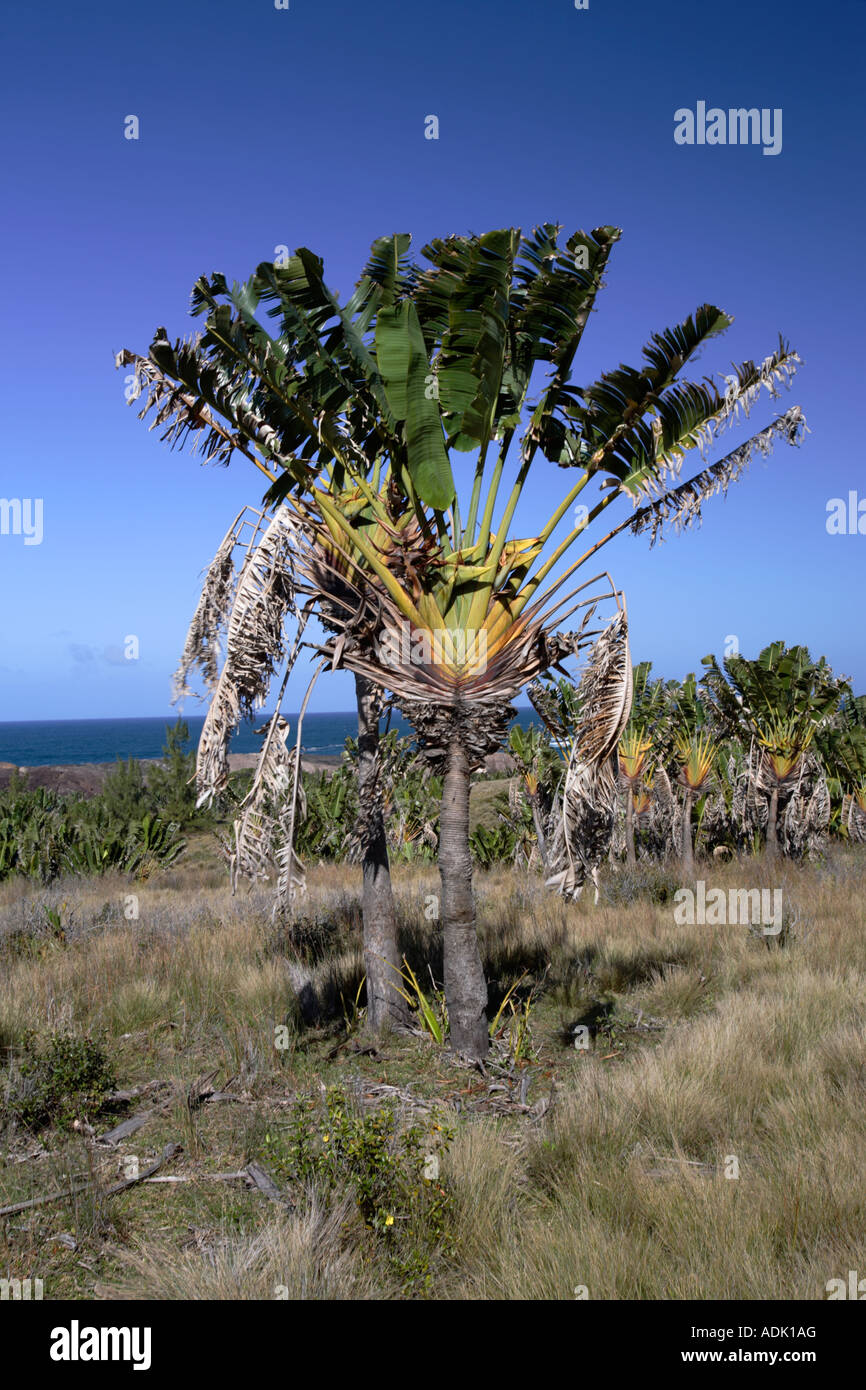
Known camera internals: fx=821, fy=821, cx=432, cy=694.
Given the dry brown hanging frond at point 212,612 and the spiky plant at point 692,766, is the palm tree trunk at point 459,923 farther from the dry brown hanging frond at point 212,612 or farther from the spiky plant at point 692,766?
the spiky plant at point 692,766

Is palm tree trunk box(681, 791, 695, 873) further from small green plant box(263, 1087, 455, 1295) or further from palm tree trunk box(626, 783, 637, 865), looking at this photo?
small green plant box(263, 1087, 455, 1295)

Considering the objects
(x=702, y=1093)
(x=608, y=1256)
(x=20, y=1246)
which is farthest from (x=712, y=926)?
(x=20, y=1246)

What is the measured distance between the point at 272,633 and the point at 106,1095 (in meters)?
3.57

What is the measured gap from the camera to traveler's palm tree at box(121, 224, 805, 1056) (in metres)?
5.98

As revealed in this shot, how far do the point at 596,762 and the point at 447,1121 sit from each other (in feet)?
9.21

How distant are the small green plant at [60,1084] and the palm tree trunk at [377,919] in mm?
2208

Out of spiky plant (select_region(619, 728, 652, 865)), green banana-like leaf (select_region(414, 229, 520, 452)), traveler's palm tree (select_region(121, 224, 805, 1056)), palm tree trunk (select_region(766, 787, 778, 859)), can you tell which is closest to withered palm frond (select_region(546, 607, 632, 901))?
traveler's palm tree (select_region(121, 224, 805, 1056))

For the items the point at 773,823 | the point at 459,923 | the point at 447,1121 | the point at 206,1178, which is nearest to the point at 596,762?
the point at 459,923

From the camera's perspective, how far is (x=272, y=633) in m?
6.38

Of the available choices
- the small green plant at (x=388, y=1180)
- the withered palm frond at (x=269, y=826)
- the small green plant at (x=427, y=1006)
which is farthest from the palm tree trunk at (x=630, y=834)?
the small green plant at (x=388, y=1180)

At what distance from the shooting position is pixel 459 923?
20.9 feet

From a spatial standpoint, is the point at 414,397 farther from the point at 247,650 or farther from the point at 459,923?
the point at 459,923

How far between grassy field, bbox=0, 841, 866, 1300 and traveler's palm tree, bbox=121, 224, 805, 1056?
1.50 meters

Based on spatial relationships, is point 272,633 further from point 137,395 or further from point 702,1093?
point 702,1093
